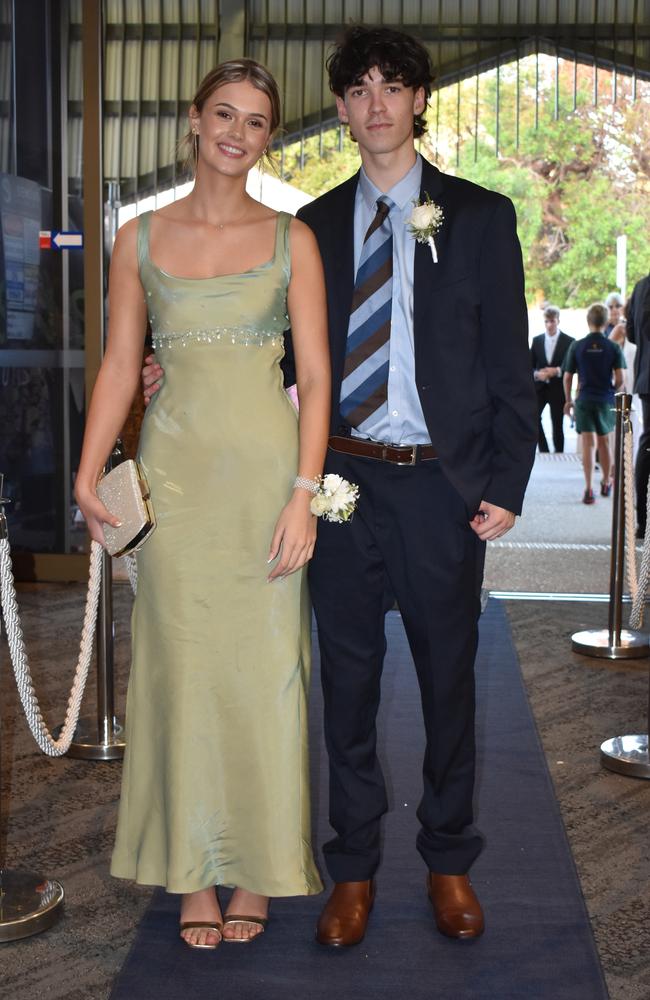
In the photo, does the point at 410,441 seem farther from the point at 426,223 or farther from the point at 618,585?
the point at 618,585

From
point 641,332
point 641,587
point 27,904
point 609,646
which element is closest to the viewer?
point 27,904

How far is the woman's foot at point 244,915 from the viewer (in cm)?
277

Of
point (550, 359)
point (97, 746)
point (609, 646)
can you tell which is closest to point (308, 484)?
point (97, 746)

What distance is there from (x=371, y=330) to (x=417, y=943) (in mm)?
Result: 1332

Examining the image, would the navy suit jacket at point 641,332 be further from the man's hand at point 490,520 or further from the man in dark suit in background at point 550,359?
the man's hand at point 490,520

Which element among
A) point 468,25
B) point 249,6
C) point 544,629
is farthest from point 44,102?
point 544,629

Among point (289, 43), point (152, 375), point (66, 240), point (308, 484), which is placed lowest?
point (308, 484)

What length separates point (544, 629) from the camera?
598cm

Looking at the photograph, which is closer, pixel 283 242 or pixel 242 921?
pixel 283 242

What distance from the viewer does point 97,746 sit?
4156 mm

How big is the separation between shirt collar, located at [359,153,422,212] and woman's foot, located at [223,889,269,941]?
1.54 m

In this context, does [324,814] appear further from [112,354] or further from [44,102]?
[44,102]

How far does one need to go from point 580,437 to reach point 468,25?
3951 mm

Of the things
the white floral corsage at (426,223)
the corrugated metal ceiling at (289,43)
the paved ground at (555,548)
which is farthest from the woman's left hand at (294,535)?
the corrugated metal ceiling at (289,43)
